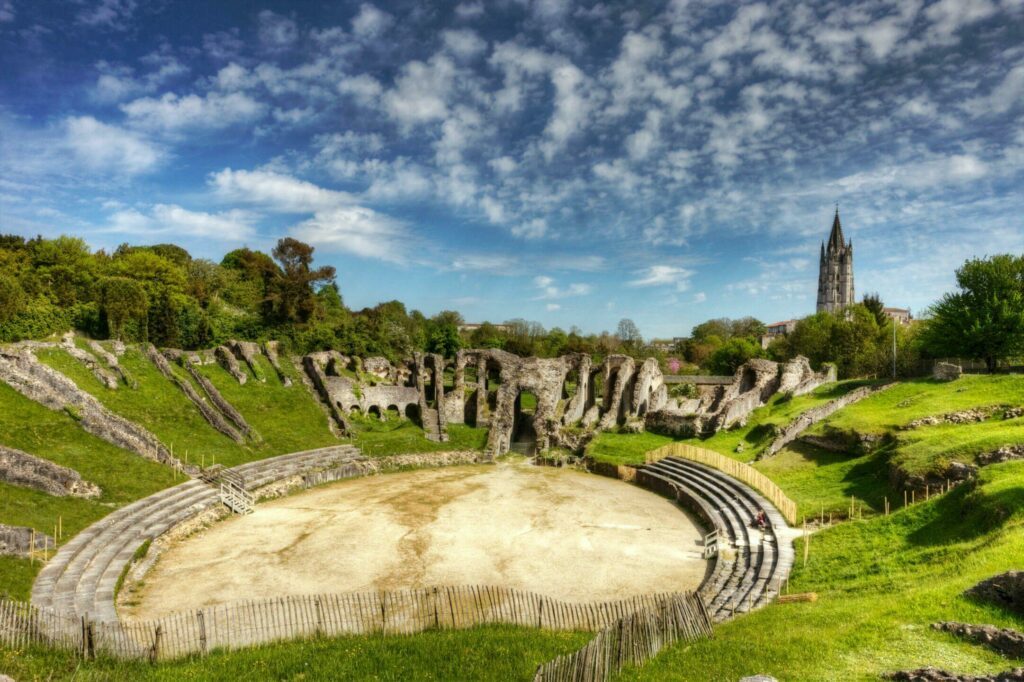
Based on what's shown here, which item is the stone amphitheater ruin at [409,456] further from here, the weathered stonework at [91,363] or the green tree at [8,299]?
the green tree at [8,299]

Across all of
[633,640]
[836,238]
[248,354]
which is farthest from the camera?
[836,238]

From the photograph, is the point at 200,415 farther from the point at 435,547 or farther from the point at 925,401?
the point at 925,401

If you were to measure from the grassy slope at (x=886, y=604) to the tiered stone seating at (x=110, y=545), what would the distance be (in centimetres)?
1406

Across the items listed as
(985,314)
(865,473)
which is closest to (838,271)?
(985,314)

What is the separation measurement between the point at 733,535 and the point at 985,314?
2488cm

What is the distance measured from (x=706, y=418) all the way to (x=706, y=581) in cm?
2065

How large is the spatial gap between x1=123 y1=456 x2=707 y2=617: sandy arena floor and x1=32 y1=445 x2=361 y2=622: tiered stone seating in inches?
36.0

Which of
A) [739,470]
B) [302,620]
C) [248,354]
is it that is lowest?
[302,620]

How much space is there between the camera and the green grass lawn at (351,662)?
1012 centimetres

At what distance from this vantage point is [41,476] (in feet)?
63.3

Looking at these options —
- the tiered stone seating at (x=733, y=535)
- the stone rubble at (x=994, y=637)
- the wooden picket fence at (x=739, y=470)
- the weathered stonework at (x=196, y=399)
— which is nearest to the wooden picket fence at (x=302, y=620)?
the tiered stone seating at (x=733, y=535)

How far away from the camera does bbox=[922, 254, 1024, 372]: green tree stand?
31188 mm

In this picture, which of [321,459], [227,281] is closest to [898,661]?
[321,459]

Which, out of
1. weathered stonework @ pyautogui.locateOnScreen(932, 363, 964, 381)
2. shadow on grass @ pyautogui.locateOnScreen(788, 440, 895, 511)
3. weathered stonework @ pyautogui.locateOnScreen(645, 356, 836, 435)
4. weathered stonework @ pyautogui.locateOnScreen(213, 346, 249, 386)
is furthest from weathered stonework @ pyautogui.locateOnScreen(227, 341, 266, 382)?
weathered stonework @ pyautogui.locateOnScreen(932, 363, 964, 381)
